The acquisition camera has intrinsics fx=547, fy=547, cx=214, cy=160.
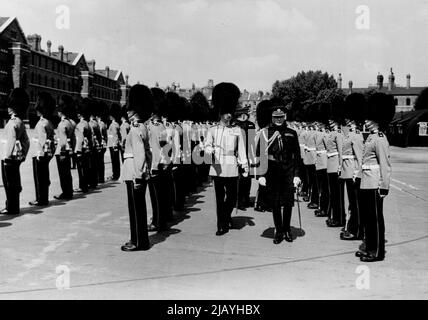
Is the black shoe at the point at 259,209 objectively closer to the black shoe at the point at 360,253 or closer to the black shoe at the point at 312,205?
the black shoe at the point at 312,205

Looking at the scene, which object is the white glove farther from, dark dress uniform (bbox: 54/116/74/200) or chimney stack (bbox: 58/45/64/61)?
chimney stack (bbox: 58/45/64/61)

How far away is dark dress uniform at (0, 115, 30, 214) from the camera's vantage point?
9289mm

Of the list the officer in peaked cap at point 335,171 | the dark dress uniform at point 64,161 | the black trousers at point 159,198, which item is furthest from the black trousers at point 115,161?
the officer in peaked cap at point 335,171

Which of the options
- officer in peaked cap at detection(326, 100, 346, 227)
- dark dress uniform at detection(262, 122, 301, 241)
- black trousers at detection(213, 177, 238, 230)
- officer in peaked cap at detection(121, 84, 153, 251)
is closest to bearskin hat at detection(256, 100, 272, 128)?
officer in peaked cap at detection(326, 100, 346, 227)

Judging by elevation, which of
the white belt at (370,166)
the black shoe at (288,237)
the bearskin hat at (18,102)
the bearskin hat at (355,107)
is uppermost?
the bearskin hat at (18,102)

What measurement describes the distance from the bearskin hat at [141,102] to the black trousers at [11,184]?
3111 millimetres

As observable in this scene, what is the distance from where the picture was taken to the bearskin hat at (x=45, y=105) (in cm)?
1119

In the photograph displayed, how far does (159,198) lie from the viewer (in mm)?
8578

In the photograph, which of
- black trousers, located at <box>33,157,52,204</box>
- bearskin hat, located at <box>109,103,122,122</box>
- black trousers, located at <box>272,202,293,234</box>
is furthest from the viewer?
bearskin hat, located at <box>109,103,122,122</box>

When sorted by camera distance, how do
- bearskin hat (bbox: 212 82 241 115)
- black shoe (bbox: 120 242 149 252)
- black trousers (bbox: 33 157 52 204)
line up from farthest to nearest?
black trousers (bbox: 33 157 52 204), bearskin hat (bbox: 212 82 241 115), black shoe (bbox: 120 242 149 252)

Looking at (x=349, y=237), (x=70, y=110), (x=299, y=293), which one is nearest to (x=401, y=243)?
(x=349, y=237)

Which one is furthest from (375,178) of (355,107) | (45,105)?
(45,105)

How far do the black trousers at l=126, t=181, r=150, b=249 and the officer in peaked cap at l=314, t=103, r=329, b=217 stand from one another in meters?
3.63
